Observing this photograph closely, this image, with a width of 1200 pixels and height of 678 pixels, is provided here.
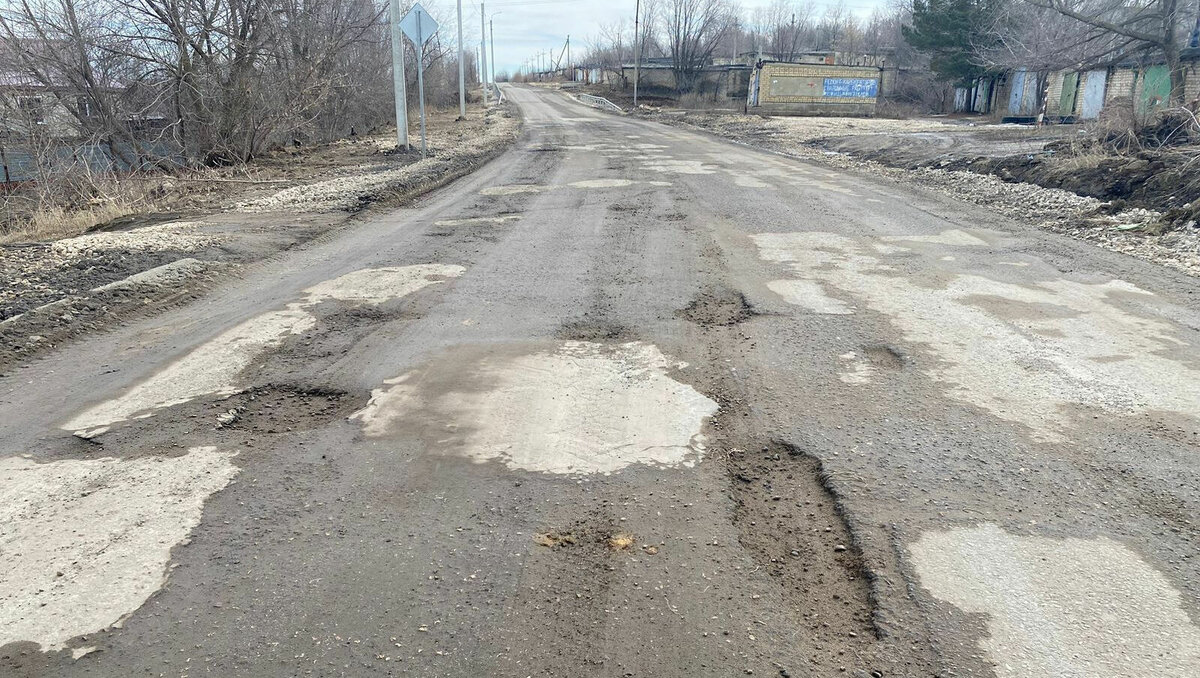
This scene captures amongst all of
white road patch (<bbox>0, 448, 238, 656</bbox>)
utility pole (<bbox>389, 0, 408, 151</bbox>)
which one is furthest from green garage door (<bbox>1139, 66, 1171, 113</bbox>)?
white road patch (<bbox>0, 448, 238, 656</bbox>)

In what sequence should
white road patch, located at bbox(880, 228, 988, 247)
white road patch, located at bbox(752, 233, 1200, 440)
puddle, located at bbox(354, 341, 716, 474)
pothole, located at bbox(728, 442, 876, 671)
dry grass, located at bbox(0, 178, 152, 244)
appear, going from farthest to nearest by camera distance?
dry grass, located at bbox(0, 178, 152, 244), white road patch, located at bbox(880, 228, 988, 247), white road patch, located at bbox(752, 233, 1200, 440), puddle, located at bbox(354, 341, 716, 474), pothole, located at bbox(728, 442, 876, 671)

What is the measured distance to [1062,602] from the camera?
8.05 ft

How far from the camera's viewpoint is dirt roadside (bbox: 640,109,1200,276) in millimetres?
8109

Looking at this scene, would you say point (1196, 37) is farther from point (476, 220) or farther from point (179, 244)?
point (179, 244)

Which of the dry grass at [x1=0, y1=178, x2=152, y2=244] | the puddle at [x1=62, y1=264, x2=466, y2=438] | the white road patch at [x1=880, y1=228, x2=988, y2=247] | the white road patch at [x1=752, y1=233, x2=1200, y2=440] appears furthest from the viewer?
the dry grass at [x1=0, y1=178, x2=152, y2=244]

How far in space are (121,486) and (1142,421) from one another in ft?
15.8

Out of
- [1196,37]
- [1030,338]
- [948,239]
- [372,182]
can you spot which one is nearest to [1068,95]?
[1196,37]

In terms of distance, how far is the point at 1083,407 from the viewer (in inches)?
154

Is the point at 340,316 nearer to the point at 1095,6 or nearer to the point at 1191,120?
the point at 1191,120

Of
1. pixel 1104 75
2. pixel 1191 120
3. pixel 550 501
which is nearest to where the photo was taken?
pixel 550 501

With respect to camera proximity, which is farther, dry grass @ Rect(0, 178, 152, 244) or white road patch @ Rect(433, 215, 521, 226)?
dry grass @ Rect(0, 178, 152, 244)

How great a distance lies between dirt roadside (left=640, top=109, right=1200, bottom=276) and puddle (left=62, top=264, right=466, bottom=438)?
23.4ft

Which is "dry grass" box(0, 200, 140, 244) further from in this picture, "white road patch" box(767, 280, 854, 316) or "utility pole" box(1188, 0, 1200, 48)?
"utility pole" box(1188, 0, 1200, 48)

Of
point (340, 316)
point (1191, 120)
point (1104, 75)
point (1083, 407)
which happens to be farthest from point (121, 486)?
point (1104, 75)
